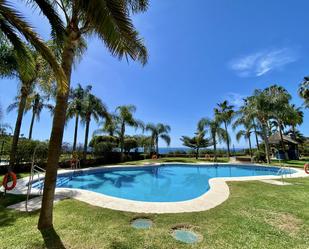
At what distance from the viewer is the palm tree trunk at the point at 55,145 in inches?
163

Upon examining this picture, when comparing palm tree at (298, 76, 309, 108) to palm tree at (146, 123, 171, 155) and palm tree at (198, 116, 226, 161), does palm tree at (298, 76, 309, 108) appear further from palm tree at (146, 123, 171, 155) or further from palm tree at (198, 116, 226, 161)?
palm tree at (146, 123, 171, 155)

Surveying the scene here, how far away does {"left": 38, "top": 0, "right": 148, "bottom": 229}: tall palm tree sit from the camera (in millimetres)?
3324

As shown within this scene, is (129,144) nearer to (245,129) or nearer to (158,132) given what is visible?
(158,132)

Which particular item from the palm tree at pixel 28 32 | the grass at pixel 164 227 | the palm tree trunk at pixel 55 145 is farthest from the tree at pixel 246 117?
the palm tree at pixel 28 32

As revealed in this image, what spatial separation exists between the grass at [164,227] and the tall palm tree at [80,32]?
617 millimetres

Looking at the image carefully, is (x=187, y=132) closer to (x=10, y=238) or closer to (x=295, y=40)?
(x=295, y=40)

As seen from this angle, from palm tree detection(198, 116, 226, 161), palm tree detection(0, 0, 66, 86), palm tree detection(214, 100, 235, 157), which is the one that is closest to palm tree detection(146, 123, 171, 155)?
palm tree detection(198, 116, 226, 161)

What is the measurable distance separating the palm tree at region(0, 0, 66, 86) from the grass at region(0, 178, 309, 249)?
3189 millimetres

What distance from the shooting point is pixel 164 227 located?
4.62 metres

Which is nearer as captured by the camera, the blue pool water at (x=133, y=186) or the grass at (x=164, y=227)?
the grass at (x=164, y=227)

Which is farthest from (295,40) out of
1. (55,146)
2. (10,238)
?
(10,238)

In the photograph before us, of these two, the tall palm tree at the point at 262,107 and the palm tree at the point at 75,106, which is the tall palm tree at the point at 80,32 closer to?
the palm tree at the point at 75,106

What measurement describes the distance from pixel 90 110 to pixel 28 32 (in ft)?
56.0

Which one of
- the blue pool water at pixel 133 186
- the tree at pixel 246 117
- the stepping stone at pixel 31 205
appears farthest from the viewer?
the tree at pixel 246 117
